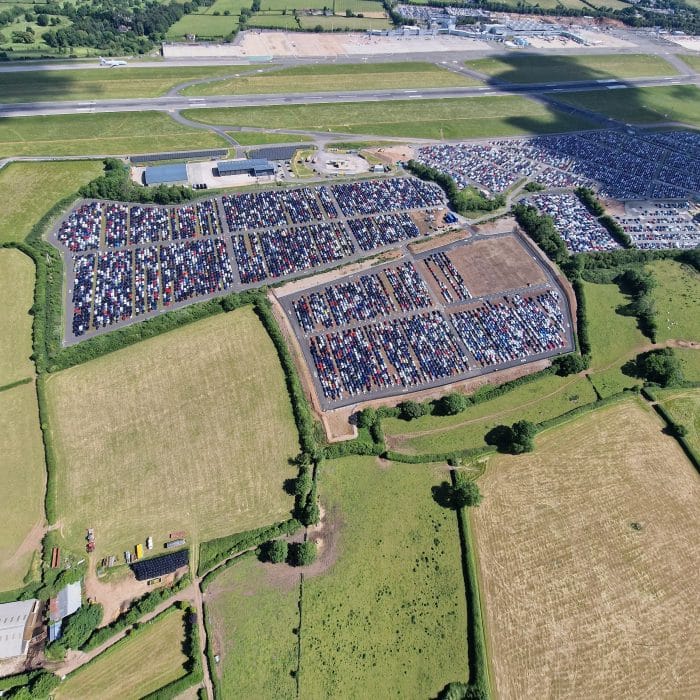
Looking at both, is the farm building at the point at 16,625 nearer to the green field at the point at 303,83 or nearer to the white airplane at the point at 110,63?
the green field at the point at 303,83

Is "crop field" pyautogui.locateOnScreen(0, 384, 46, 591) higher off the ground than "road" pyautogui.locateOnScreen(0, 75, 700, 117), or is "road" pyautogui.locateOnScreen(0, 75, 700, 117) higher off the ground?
"road" pyautogui.locateOnScreen(0, 75, 700, 117)

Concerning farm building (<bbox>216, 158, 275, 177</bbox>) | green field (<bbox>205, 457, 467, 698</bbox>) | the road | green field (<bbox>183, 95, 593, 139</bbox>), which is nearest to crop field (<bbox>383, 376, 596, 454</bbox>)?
green field (<bbox>205, 457, 467, 698</bbox>)

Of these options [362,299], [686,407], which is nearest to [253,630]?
[362,299]

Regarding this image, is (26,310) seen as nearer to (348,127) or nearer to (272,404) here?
(272,404)

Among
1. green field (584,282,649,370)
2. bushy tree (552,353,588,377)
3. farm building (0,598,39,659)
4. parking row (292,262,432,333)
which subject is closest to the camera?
farm building (0,598,39,659)

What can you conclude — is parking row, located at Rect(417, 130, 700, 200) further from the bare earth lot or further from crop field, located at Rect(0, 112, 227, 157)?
crop field, located at Rect(0, 112, 227, 157)

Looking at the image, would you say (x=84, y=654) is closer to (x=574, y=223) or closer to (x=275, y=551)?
(x=275, y=551)

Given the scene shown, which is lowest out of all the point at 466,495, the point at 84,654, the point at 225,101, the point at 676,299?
the point at 84,654
